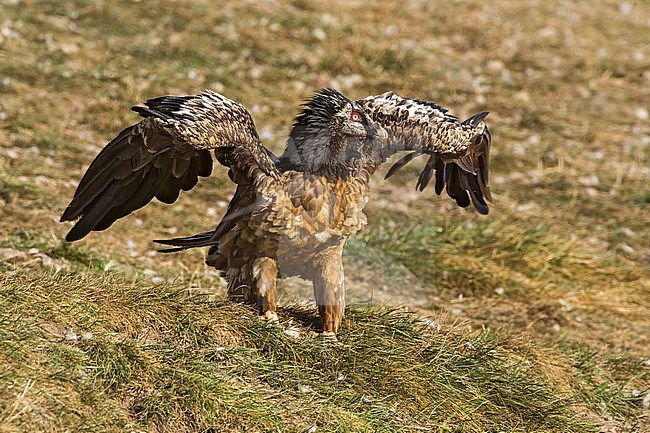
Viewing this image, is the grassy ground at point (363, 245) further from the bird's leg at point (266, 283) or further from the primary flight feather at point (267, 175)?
the primary flight feather at point (267, 175)

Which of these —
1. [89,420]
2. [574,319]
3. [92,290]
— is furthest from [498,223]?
[89,420]

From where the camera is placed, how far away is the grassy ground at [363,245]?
455cm

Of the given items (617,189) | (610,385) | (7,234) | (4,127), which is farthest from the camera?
(617,189)

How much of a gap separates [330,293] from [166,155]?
43.7 inches

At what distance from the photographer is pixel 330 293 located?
516 centimetres

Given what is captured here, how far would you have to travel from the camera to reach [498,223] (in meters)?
8.30

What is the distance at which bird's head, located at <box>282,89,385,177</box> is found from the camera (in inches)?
197

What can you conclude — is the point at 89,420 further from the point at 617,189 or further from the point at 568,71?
the point at 568,71

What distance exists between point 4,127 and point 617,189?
19.4 feet

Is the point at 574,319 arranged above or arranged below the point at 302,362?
below

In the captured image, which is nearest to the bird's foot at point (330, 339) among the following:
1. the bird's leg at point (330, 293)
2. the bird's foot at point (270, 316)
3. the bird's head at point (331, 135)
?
the bird's leg at point (330, 293)

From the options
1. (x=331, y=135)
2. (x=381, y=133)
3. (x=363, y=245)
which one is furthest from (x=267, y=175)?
(x=363, y=245)

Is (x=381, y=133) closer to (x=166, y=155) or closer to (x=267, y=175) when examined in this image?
(x=267, y=175)

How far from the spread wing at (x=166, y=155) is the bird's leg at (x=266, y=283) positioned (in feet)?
1.53
